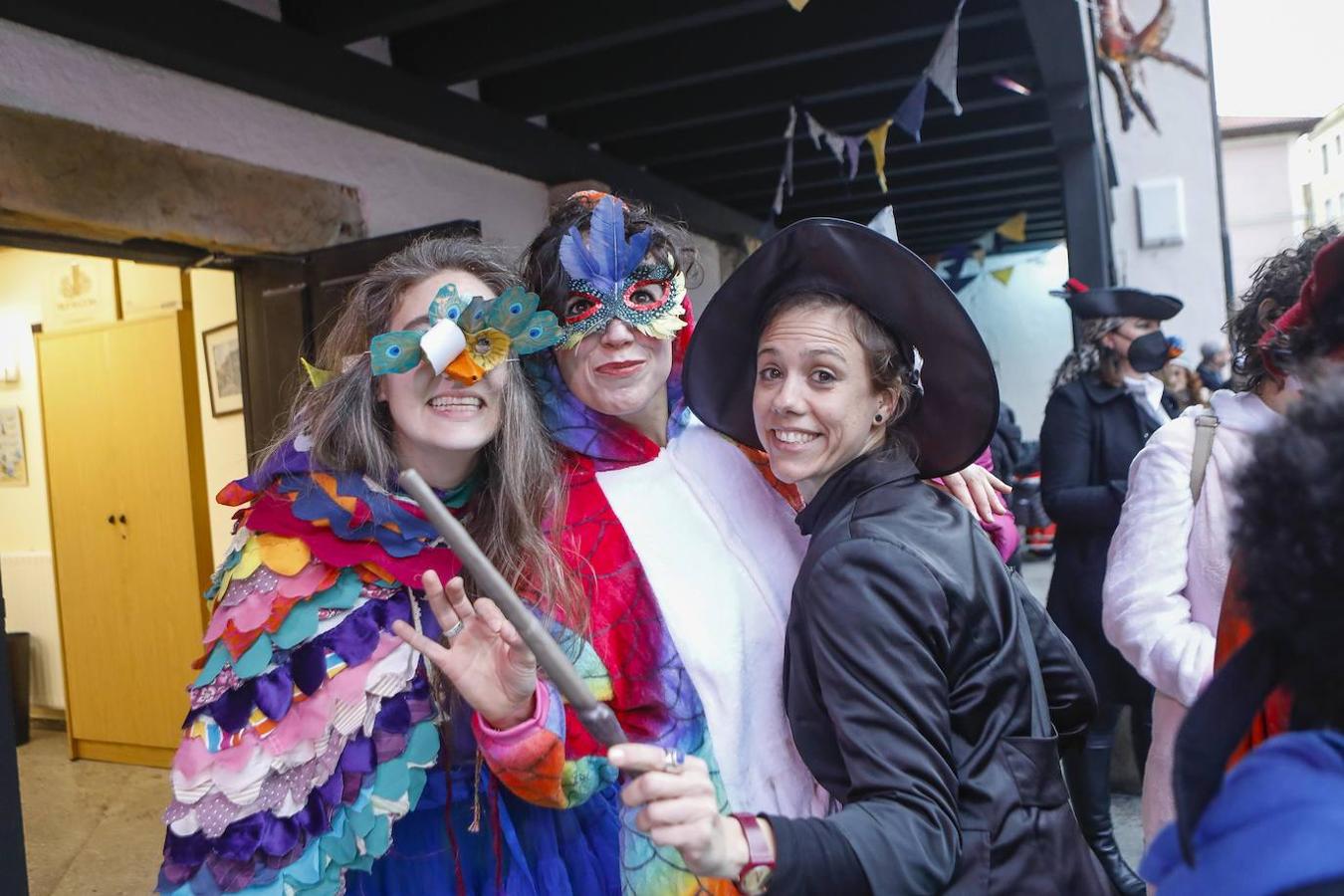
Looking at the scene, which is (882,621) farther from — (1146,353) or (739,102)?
(739,102)

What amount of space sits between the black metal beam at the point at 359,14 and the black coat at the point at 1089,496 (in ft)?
8.36

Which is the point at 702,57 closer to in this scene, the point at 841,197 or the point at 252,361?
the point at 252,361

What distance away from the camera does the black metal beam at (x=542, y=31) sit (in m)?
3.84

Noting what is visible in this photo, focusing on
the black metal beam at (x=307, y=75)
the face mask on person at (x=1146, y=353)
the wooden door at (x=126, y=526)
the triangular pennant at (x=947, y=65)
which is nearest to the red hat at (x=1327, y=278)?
the face mask on person at (x=1146, y=353)

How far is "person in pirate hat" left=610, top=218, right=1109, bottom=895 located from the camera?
1.08 meters

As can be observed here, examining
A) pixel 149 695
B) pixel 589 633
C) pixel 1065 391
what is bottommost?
pixel 149 695

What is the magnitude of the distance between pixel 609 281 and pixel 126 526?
4.86m

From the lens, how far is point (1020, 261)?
46.6 feet

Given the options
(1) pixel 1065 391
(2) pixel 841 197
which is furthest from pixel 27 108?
(2) pixel 841 197

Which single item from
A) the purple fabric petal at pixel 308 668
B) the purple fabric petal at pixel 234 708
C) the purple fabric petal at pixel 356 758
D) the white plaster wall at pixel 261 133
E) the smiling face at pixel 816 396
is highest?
the white plaster wall at pixel 261 133

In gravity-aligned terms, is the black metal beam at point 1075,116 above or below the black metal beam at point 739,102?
below

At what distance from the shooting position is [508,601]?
0.76 metres

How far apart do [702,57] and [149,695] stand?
4442 mm

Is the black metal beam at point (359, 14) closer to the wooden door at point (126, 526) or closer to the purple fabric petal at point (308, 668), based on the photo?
the wooden door at point (126, 526)
